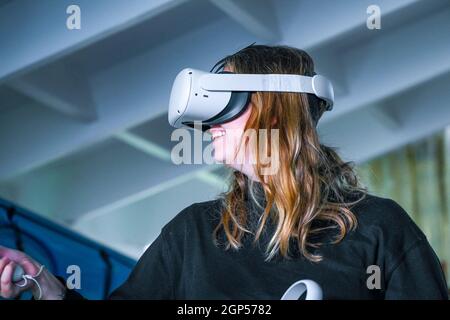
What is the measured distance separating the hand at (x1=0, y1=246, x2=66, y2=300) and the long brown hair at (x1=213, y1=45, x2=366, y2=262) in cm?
21

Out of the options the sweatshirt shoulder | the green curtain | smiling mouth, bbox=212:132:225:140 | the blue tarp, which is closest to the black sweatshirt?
the sweatshirt shoulder

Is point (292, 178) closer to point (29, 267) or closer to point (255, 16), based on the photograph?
point (29, 267)

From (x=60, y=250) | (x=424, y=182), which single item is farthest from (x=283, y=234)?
(x=424, y=182)

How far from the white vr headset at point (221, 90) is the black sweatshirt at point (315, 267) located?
0.49 ft

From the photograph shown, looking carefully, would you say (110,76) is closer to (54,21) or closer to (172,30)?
(172,30)

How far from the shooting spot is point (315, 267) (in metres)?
1.01

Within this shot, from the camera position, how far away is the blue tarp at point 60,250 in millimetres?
1919

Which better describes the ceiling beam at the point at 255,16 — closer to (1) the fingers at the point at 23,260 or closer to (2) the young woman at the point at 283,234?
(2) the young woman at the point at 283,234

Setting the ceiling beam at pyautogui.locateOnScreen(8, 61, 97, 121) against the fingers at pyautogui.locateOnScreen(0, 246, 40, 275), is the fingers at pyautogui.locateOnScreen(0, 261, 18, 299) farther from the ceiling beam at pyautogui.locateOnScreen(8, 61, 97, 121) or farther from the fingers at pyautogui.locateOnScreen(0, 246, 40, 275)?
the ceiling beam at pyautogui.locateOnScreen(8, 61, 97, 121)

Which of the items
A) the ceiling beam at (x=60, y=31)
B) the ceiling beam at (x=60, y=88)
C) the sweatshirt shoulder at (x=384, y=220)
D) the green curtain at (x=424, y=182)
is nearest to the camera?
the sweatshirt shoulder at (x=384, y=220)

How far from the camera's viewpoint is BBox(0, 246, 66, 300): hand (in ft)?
3.01

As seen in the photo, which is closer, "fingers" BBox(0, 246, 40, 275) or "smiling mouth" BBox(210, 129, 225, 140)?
"fingers" BBox(0, 246, 40, 275)

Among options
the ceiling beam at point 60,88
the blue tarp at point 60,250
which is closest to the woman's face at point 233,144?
the blue tarp at point 60,250

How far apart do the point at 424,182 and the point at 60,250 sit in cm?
492
